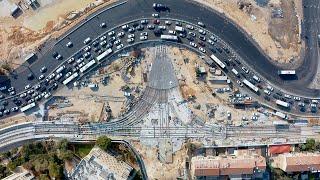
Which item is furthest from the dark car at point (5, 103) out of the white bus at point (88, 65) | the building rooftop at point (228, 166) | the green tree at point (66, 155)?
the building rooftop at point (228, 166)

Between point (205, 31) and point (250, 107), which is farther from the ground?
point (205, 31)

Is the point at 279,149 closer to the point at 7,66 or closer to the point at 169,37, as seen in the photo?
the point at 169,37

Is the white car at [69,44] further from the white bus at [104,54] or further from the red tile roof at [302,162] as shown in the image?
the red tile roof at [302,162]

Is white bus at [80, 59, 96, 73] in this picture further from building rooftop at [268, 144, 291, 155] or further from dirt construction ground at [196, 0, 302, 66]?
building rooftop at [268, 144, 291, 155]

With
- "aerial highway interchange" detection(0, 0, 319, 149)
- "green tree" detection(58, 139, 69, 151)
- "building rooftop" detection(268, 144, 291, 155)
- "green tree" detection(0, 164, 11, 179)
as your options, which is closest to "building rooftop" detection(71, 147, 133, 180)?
"green tree" detection(58, 139, 69, 151)

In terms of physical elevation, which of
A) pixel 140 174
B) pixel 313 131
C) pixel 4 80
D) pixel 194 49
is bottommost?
pixel 140 174

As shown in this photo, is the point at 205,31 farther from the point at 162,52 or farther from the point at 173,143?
the point at 173,143

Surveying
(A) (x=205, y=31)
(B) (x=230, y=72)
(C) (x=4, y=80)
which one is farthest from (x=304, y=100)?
(C) (x=4, y=80)
